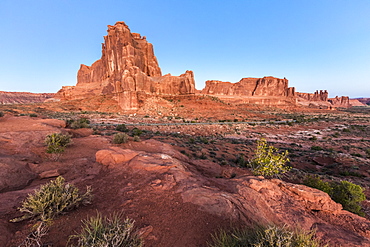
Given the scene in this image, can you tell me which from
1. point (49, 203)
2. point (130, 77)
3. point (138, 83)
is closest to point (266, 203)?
point (49, 203)

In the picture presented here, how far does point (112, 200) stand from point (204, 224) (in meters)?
2.22

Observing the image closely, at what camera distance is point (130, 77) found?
1766 inches

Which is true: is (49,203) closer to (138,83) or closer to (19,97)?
(138,83)

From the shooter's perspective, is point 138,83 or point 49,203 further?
point 138,83

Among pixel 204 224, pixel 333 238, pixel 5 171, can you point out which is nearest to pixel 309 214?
pixel 333 238

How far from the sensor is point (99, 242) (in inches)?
75.0

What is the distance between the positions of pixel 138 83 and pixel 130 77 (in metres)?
2.71

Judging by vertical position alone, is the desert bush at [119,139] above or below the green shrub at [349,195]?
above

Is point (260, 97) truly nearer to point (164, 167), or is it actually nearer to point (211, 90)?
point (211, 90)

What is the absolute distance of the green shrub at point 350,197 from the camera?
544 centimetres

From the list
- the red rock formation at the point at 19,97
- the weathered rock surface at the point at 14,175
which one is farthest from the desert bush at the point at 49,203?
the red rock formation at the point at 19,97

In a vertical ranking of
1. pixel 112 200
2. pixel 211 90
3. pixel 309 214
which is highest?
pixel 211 90

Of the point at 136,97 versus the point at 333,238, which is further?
the point at 136,97

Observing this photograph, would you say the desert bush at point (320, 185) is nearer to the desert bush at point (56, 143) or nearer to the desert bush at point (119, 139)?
the desert bush at point (119, 139)
